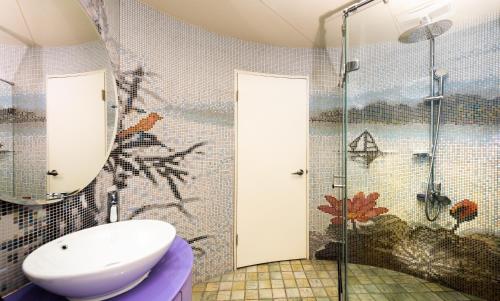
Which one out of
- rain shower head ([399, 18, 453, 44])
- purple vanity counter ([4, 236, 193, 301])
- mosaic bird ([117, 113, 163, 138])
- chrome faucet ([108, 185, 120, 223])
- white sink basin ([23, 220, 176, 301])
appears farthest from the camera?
rain shower head ([399, 18, 453, 44])

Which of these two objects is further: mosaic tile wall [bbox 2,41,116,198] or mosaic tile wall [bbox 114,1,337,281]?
mosaic tile wall [bbox 114,1,337,281]

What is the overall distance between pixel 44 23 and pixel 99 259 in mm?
1018

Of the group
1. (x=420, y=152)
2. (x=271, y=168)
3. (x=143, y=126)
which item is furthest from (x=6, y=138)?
(x=420, y=152)

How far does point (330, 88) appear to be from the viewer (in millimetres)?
2121

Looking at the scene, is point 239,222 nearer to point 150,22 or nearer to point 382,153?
point 382,153

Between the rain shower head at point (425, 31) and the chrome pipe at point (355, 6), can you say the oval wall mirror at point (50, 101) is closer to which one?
the chrome pipe at point (355, 6)

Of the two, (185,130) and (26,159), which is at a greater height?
(185,130)

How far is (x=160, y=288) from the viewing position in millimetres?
790

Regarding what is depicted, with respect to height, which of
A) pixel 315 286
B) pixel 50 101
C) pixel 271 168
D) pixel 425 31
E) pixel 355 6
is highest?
pixel 355 6

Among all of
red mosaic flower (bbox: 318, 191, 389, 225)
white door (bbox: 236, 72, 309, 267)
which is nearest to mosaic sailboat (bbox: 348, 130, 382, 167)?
red mosaic flower (bbox: 318, 191, 389, 225)

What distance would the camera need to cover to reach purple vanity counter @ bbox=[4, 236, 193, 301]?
74 centimetres

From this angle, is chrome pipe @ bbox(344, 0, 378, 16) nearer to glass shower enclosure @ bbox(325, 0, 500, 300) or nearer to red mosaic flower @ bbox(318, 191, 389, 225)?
glass shower enclosure @ bbox(325, 0, 500, 300)

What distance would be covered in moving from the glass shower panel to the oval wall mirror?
5.56 ft

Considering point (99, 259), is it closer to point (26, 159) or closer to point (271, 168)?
point (26, 159)
